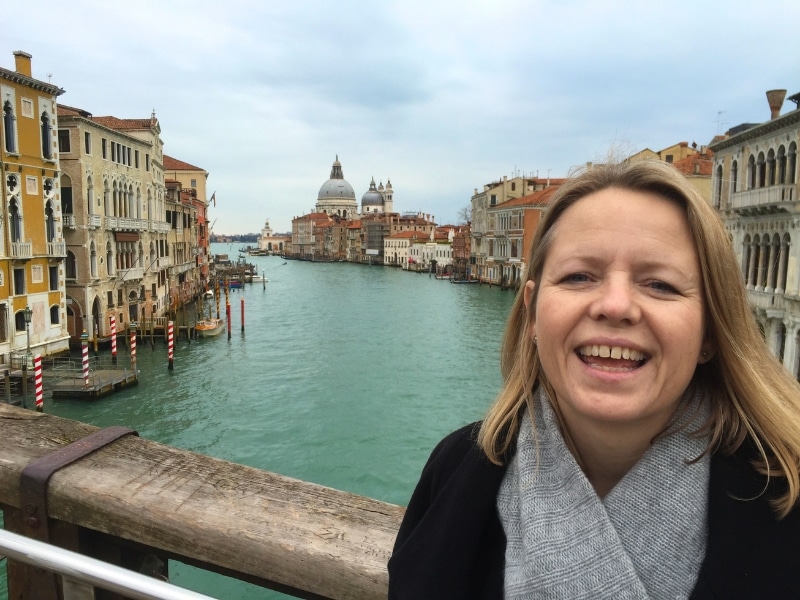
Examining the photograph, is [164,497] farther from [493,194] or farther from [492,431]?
[493,194]

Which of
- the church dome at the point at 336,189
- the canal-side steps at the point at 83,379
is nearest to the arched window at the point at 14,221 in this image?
the canal-side steps at the point at 83,379

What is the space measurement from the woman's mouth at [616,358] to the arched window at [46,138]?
15.1 metres

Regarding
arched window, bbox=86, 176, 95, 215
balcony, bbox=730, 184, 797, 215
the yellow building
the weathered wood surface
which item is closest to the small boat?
arched window, bbox=86, 176, 95, 215

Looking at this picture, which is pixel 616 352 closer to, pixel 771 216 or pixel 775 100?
pixel 771 216

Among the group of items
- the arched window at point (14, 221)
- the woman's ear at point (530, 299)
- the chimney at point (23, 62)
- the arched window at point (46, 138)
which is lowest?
the woman's ear at point (530, 299)

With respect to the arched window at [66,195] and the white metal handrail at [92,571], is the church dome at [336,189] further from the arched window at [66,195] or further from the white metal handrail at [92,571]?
the white metal handrail at [92,571]

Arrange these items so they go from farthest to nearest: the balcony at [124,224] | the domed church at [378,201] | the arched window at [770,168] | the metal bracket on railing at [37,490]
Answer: the domed church at [378,201], the balcony at [124,224], the arched window at [770,168], the metal bracket on railing at [37,490]

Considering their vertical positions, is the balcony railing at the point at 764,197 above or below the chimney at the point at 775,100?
below

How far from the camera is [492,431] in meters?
0.88

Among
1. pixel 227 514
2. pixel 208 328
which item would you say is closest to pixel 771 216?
pixel 227 514

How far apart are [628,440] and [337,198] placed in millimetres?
99104

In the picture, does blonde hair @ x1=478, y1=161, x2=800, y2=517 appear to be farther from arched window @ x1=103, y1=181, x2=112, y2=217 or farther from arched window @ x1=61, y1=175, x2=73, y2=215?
arched window @ x1=103, y1=181, x2=112, y2=217

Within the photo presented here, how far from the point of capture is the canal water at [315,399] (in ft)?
28.9

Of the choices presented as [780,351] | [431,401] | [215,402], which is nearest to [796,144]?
[780,351]
